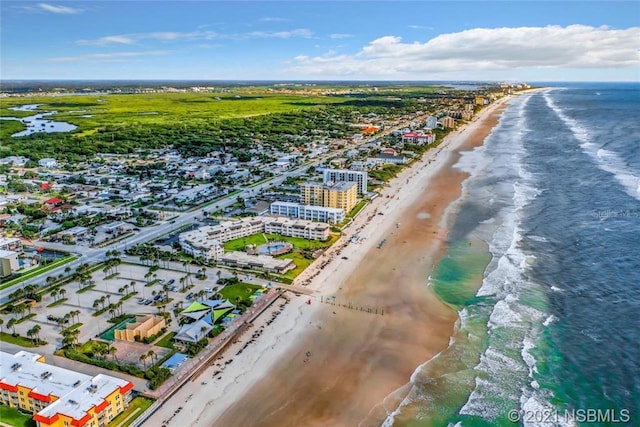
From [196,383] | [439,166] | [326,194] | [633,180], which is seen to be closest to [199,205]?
[326,194]

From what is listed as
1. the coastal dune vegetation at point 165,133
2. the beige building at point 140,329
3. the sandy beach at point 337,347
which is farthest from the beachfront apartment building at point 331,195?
the coastal dune vegetation at point 165,133

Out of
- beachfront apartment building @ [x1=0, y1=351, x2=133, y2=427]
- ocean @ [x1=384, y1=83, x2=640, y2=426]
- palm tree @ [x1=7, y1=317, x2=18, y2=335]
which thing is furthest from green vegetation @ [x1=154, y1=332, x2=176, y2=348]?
ocean @ [x1=384, y1=83, x2=640, y2=426]

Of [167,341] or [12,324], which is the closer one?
[167,341]

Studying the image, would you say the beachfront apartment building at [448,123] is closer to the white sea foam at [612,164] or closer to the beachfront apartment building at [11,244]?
the white sea foam at [612,164]

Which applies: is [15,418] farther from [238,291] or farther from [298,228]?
[298,228]

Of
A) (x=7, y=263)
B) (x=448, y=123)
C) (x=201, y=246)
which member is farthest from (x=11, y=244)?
(x=448, y=123)
